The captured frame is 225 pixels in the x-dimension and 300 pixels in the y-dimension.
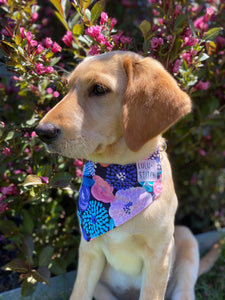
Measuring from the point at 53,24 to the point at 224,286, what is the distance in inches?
113

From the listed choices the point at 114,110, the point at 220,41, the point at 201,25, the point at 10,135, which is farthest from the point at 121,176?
the point at 220,41

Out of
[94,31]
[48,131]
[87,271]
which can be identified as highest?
[94,31]

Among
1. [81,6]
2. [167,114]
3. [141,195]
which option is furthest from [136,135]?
[81,6]

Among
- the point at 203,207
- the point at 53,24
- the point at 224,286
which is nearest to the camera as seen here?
the point at 224,286

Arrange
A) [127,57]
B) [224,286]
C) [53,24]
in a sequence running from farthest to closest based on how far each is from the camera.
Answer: [53,24] → [224,286] → [127,57]

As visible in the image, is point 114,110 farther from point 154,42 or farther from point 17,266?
point 17,266

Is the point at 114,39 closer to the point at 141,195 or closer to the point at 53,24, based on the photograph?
the point at 141,195

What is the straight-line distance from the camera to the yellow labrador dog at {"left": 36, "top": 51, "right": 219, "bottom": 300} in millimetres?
1838

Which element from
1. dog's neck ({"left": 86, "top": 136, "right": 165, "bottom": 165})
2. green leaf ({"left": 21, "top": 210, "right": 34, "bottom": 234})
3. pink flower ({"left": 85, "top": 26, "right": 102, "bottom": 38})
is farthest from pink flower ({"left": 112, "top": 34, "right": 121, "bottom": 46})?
green leaf ({"left": 21, "top": 210, "right": 34, "bottom": 234})

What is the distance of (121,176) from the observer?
214cm

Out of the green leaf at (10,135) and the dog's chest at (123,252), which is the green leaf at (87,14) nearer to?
the green leaf at (10,135)

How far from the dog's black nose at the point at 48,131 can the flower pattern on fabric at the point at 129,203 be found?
0.59 metres

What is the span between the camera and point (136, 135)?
182 centimetres

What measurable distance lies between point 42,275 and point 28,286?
117mm
